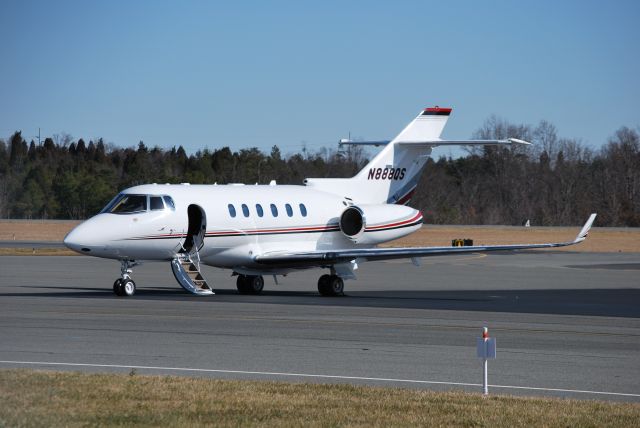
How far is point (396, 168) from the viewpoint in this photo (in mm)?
34250

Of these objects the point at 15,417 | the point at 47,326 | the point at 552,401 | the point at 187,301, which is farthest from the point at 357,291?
the point at 15,417


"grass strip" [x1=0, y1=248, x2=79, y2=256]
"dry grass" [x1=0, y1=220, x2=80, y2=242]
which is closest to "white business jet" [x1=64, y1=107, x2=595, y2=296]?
"grass strip" [x1=0, y1=248, x2=79, y2=256]

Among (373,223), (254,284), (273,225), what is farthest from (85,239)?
(373,223)

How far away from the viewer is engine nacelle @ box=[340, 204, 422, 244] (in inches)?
1271

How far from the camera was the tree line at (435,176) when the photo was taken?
9981 cm

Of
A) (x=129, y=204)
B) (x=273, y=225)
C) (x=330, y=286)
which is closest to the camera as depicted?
(x=129, y=204)

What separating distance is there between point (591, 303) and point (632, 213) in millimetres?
86069

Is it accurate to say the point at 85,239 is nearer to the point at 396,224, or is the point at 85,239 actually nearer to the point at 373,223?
the point at 373,223

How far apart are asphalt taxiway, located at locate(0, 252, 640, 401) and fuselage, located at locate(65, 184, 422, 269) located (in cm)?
122

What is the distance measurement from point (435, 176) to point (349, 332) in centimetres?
10473

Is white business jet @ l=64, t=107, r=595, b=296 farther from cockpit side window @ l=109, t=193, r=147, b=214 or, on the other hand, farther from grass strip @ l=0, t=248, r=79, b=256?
grass strip @ l=0, t=248, r=79, b=256

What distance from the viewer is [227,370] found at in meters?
14.7

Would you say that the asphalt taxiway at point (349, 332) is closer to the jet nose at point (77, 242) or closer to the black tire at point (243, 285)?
the black tire at point (243, 285)

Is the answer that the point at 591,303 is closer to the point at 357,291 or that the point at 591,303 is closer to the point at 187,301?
the point at 357,291
